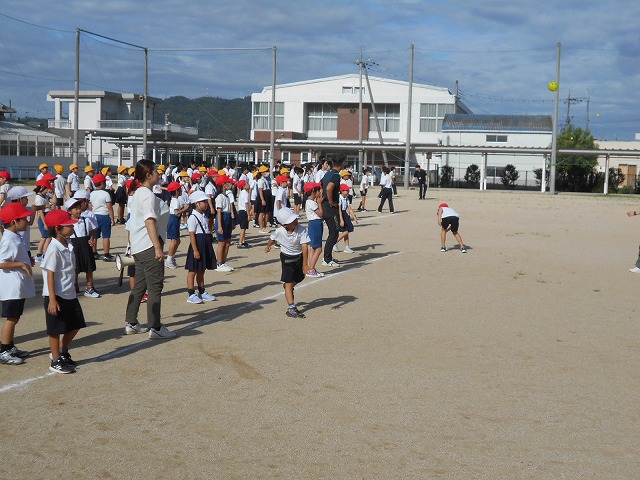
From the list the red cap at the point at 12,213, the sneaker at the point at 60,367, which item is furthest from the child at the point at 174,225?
the sneaker at the point at 60,367

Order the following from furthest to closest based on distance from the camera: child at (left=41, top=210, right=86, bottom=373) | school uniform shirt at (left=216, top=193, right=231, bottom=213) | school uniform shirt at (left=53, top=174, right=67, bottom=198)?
school uniform shirt at (left=53, top=174, right=67, bottom=198), school uniform shirt at (left=216, top=193, right=231, bottom=213), child at (left=41, top=210, right=86, bottom=373)

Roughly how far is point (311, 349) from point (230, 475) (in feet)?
10.9

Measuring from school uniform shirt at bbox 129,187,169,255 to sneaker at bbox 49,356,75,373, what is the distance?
1.71 meters

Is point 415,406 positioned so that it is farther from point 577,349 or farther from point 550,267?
point 550,267

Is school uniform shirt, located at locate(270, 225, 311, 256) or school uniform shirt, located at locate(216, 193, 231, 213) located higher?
school uniform shirt, located at locate(216, 193, 231, 213)

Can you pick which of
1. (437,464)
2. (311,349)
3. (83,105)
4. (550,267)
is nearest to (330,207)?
(550,267)

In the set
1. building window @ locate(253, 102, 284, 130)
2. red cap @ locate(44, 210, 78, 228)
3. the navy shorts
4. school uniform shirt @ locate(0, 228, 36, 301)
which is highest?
building window @ locate(253, 102, 284, 130)

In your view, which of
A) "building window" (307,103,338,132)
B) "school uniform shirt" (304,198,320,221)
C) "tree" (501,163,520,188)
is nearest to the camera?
"school uniform shirt" (304,198,320,221)

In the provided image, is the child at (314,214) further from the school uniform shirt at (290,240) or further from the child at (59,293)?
the child at (59,293)

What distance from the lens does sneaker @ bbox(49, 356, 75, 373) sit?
6902mm

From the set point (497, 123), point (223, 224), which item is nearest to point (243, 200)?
point (223, 224)

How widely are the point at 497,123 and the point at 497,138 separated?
285 centimetres

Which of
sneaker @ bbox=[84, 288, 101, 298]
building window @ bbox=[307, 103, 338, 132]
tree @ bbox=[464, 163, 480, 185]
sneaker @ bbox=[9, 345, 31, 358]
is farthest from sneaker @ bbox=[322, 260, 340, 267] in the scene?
building window @ bbox=[307, 103, 338, 132]

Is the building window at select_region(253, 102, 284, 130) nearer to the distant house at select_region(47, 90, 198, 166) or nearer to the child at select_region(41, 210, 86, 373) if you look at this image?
the distant house at select_region(47, 90, 198, 166)
